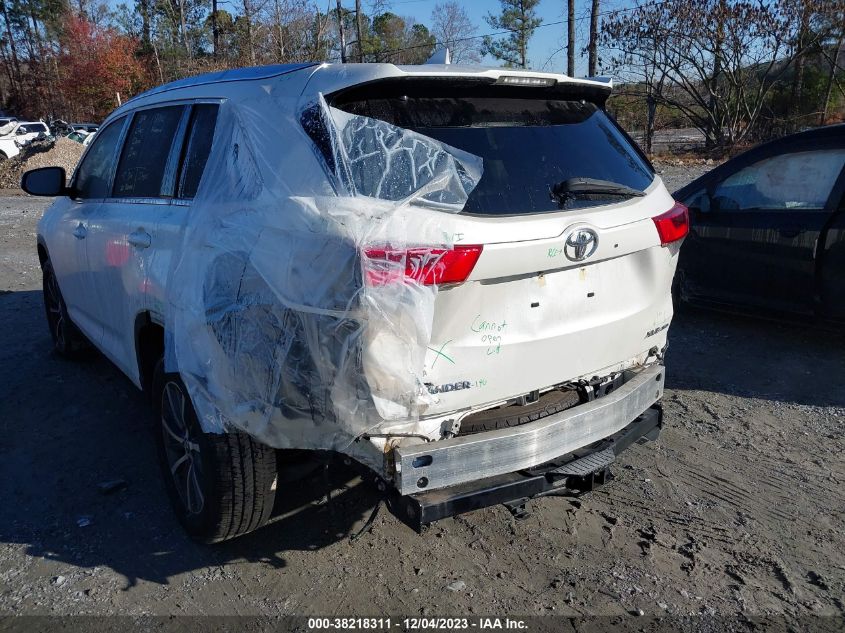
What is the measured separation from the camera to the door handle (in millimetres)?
3496

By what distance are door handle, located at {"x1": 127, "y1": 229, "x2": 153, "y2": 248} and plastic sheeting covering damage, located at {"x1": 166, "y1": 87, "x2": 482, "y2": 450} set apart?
24.5 inches

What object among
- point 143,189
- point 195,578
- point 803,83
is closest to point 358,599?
point 195,578

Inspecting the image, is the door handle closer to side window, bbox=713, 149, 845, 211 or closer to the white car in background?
side window, bbox=713, 149, 845, 211

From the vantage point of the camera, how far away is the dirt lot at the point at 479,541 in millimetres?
2977

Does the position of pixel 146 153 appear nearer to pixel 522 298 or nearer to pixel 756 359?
pixel 522 298

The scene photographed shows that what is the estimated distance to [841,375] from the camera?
5.28 metres

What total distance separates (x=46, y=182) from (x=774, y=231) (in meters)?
5.18

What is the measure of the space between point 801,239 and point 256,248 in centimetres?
449

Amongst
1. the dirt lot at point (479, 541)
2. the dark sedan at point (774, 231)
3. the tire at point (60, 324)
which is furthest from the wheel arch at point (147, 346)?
the dark sedan at point (774, 231)

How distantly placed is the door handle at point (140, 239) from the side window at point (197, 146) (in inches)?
10.9

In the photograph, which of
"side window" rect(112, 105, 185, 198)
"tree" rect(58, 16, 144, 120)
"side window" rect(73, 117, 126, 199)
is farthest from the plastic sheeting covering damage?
"tree" rect(58, 16, 144, 120)

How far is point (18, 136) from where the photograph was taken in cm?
3108

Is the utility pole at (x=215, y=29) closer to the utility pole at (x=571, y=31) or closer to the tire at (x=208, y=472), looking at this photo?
the utility pole at (x=571, y=31)

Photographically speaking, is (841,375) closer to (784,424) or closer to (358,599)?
(784,424)
